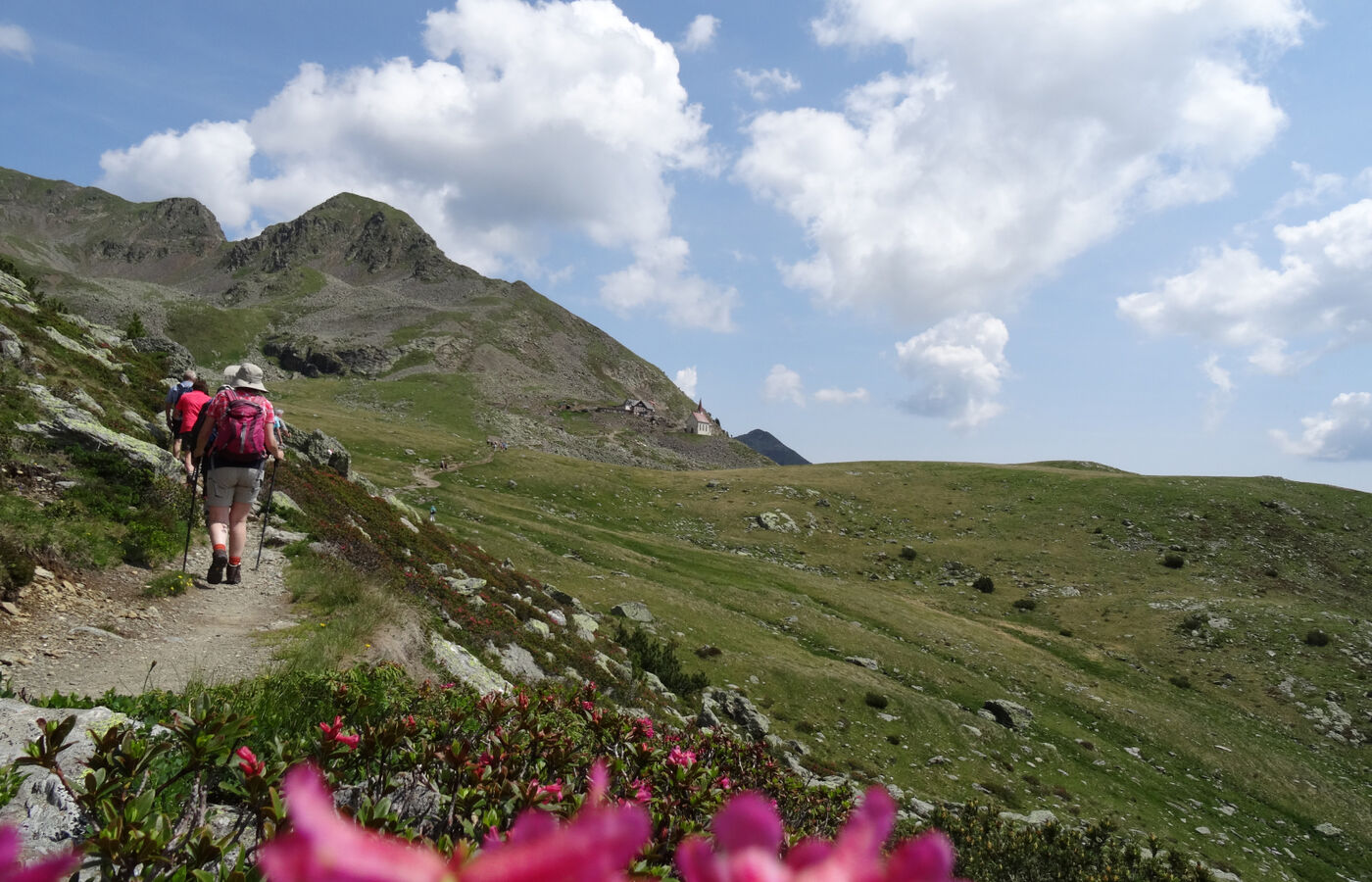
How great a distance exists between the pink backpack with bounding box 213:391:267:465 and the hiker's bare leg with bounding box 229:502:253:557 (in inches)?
28.9

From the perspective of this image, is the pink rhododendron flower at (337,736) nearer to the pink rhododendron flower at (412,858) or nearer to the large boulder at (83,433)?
the pink rhododendron flower at (412,858)

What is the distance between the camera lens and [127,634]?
26.3ft

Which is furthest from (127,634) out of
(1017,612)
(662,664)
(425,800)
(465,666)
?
(1017,612)

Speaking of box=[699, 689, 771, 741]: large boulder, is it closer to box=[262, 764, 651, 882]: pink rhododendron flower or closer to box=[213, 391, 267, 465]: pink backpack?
box=[213, 391, 267, 465]: pink backpack

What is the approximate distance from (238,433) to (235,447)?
206 mm

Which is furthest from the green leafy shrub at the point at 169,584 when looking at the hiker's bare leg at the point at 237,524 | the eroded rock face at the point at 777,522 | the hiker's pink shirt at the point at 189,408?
the eroded rock face at the point at 777,522

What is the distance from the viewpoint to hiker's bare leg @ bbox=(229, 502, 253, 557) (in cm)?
957

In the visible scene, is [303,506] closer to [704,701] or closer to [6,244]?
[704,701]

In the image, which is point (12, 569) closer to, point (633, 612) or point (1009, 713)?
point (633, 612)

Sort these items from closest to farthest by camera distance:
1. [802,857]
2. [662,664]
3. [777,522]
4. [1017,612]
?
[802,857] → [662,664] → [1017,612] → [777,522]

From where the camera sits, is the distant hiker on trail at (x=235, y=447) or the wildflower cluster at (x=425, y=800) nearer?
the wildflower cluster at (x=425, y=800)

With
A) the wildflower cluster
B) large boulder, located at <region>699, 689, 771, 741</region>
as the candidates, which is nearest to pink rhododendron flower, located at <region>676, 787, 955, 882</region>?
the wildflower cluster

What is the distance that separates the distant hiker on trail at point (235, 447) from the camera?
30.2 ft

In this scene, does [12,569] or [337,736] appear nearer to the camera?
[337,736]
